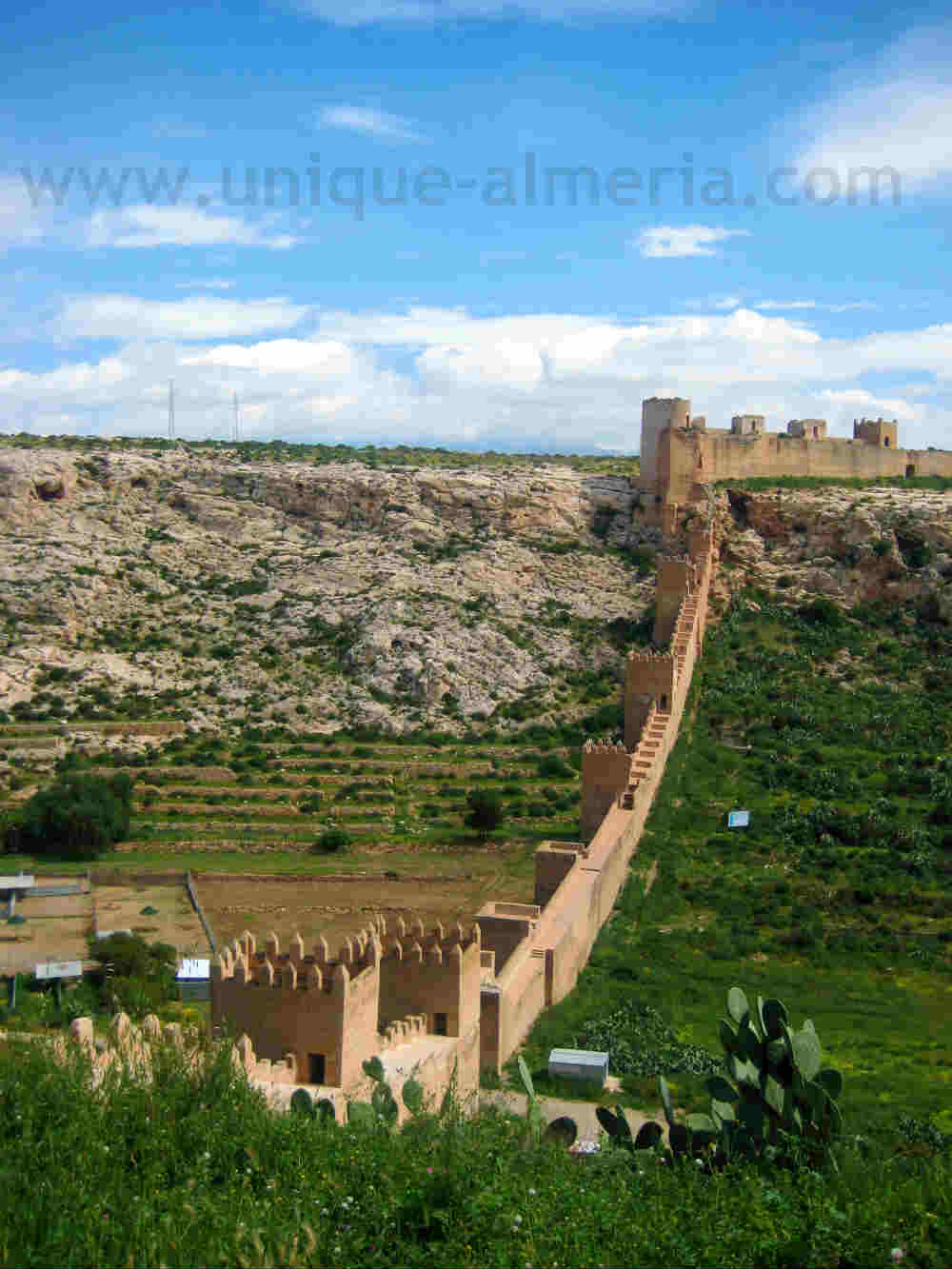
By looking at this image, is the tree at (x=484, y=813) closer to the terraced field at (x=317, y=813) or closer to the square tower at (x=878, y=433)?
the terraced field at (x=317, y=813)

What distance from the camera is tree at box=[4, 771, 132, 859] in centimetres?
3522

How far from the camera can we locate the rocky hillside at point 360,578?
149ft

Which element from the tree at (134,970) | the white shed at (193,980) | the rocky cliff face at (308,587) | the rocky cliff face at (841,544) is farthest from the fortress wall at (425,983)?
the rocky cliff face at (841,544)

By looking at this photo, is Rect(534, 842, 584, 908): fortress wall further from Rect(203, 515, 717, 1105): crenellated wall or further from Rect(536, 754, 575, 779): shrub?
Rect(536, 754, 575, 779): shrub

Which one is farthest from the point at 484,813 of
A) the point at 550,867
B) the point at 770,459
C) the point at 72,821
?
the point at 770,459

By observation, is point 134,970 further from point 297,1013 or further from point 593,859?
point 297,1013

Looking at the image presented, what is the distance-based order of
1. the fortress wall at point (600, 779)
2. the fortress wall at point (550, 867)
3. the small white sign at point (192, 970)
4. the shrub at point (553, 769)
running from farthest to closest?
the shrub at point (553, 769), the fortress wall at point (600, 779), the fortress wall at point (550, 867), the small white sign at point (192, 970)

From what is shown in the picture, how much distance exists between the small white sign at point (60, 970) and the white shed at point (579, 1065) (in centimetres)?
1005

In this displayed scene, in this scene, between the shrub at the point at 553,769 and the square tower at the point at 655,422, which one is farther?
the square tower at the point at 655,422

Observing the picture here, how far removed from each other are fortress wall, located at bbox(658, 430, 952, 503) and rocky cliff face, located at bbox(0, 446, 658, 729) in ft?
10.5

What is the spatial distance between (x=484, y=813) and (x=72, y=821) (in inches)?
402

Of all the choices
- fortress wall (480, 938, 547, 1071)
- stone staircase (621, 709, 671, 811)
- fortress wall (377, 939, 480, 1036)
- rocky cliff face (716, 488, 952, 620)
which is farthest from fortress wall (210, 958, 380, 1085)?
rocky cliff face (716, 488, 952, 620)

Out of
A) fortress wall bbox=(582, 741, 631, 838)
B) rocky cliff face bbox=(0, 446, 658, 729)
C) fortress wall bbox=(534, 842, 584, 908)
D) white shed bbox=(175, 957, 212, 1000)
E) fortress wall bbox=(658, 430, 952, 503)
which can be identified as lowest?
white shed bbox=(175, 957, 212, 1000)

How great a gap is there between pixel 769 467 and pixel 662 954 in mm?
29404
